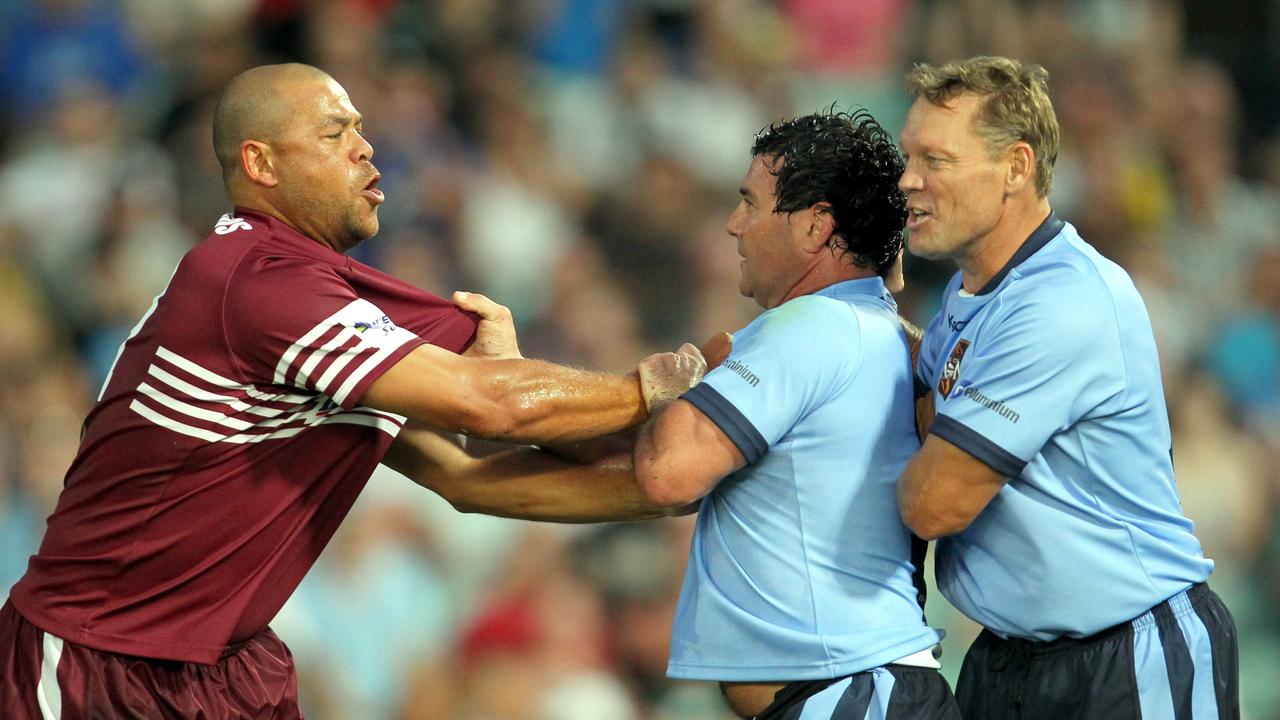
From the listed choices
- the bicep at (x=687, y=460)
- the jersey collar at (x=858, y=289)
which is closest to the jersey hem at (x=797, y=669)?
the bicep at (x=687, y=460)

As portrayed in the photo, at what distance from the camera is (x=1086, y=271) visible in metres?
3.68

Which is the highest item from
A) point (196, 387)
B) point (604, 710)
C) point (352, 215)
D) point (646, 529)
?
point (352, 215)

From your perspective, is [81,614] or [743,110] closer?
[81,614]

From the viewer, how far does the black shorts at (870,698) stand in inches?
142

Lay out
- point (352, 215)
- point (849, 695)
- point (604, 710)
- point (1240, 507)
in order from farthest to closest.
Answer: point (1240, 507) < point (604, 710) < point (352, 215) < point (849, 695)

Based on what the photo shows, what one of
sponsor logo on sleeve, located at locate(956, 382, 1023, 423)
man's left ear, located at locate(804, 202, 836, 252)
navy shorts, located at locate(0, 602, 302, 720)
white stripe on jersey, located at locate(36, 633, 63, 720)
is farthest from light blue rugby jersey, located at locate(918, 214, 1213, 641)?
white stripe on jersey, located at locate(36, 633, 63, 720)

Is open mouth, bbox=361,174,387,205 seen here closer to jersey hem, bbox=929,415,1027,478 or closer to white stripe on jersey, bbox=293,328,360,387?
white stripe on jersey, bbox=293,328,360,387

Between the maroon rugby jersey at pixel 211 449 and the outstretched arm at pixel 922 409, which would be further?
the outstretched arm at pixel 922 409

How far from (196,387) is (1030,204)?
2.09 m

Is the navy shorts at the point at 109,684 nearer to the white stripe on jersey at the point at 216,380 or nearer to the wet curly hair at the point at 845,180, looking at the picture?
the white stripe on jersey at the point at 216,380

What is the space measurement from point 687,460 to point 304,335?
94 centimetres

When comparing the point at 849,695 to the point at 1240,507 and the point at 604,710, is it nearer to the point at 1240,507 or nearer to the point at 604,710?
the point at 604,710

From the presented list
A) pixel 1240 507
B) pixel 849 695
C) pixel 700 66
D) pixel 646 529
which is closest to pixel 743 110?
pixel 700 66

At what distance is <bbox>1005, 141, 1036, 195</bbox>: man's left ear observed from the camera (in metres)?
3.79
